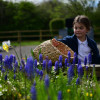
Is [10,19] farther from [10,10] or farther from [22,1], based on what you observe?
[22,1]

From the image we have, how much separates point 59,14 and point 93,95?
1156 inches

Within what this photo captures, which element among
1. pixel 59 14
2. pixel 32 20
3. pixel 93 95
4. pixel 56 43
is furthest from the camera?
pixel 59 14

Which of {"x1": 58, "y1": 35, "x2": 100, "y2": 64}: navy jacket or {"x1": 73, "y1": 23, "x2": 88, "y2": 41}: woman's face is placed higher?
{"x1": 73, "y1": 23, "x2": 88, "y2": 41}: woman's face

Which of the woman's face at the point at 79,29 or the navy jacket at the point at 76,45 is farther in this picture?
the navy jacket at the point at 76,45

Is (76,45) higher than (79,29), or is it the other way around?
(79,29)

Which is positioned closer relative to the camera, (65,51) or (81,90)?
(81,90)

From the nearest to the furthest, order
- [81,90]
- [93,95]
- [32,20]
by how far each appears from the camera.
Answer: [93,95] → [81,90] → [32,20]

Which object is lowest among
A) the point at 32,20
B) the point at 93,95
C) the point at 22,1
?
the point at 93,95

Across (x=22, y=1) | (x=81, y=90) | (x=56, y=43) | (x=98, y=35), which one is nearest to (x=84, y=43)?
(x=56, y=43)

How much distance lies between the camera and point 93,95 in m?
1.75

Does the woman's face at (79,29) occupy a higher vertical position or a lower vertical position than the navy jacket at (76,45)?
higher

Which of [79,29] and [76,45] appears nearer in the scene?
[79,29]

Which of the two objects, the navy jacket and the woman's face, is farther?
the navy jacket

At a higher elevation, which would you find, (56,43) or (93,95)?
(56,43)
